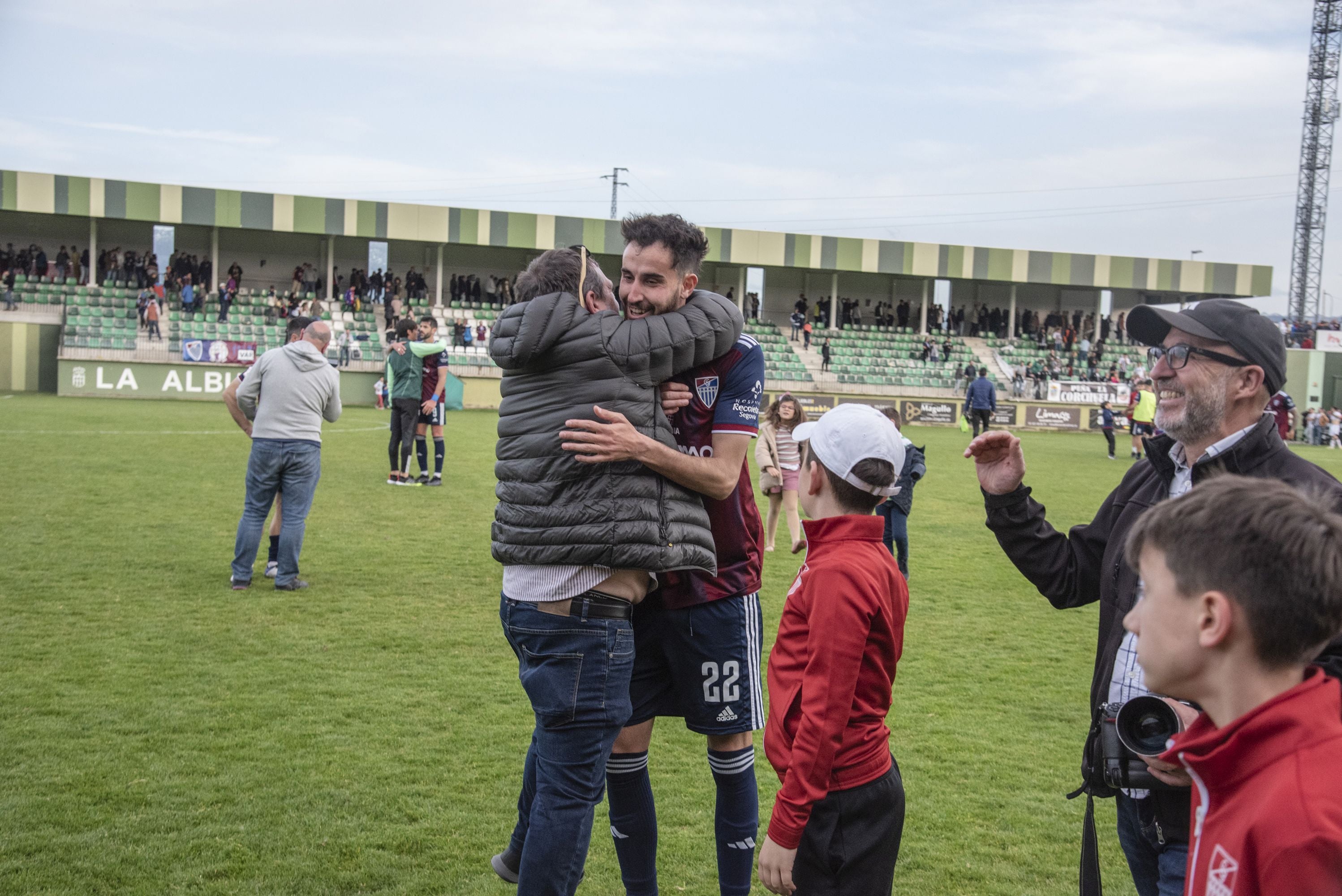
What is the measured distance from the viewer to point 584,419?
2746 millimetres

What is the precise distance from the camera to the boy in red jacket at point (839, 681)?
2434 millimetres

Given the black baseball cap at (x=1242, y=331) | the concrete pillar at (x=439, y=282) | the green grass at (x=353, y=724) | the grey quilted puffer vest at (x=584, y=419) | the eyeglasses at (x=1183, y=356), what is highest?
the concrete pillar at (x=439, y=282)

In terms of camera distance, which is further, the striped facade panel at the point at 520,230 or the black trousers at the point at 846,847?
the striped facade panel at the point at 520,230

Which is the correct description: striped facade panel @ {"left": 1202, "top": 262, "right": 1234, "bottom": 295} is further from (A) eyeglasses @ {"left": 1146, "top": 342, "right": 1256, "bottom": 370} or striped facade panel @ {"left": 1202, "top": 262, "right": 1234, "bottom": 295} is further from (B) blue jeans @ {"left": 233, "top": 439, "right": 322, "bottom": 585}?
(A) eyeglasses @ {"left": 1146, "top": 342, "right": 1256, "bottom": 370}

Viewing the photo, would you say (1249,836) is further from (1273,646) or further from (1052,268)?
(1052,268)

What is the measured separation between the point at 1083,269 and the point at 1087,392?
13146 millimetres

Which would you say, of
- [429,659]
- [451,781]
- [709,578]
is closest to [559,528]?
[709,578]

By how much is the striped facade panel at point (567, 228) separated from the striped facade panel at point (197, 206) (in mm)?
13173

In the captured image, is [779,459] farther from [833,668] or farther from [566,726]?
[833,668]

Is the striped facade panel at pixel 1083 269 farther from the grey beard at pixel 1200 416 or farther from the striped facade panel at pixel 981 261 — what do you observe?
the grey beard at pixel 1200 416

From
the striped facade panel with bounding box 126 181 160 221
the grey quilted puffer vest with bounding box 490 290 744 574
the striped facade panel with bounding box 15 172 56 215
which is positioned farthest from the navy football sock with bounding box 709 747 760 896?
the striped facade panel with bounding box 15 172 56 215

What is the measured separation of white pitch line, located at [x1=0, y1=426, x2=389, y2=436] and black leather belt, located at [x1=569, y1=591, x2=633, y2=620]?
1857cm

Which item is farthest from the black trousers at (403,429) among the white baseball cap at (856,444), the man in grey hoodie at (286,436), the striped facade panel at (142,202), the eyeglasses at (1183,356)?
the striped facade panel at (142,202)

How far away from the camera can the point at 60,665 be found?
5852 millimetres
